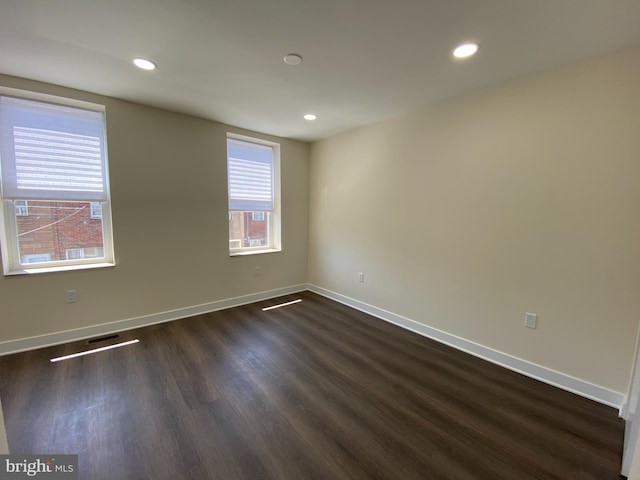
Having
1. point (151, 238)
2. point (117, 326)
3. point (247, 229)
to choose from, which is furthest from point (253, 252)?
point (117, 326)

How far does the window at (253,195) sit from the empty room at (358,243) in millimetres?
214

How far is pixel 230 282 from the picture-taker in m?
3.82

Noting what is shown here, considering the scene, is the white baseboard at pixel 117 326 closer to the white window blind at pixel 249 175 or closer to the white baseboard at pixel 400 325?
the white baseboard at pixel 400 325

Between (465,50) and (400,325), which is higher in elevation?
(465,50)

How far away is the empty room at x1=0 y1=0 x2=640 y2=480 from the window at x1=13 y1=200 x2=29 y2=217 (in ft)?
0.06

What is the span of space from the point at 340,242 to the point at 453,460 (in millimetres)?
2864

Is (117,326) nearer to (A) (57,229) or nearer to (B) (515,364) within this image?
(A) (57,229)

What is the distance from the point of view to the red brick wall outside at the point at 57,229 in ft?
8.45

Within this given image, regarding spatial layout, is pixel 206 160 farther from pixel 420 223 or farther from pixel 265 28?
pixel 420 223

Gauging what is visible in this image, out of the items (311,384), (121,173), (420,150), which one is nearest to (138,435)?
(311,384)

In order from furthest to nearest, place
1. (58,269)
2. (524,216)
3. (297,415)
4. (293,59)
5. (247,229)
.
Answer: (247,229) < (58,269) < (524,216) < (293,59) < (297,415)

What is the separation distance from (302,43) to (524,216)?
226cm

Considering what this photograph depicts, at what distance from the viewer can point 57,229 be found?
2705mm

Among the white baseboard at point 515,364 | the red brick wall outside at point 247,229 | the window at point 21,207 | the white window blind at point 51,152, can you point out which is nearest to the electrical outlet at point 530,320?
the white baseboard at point 515,364
